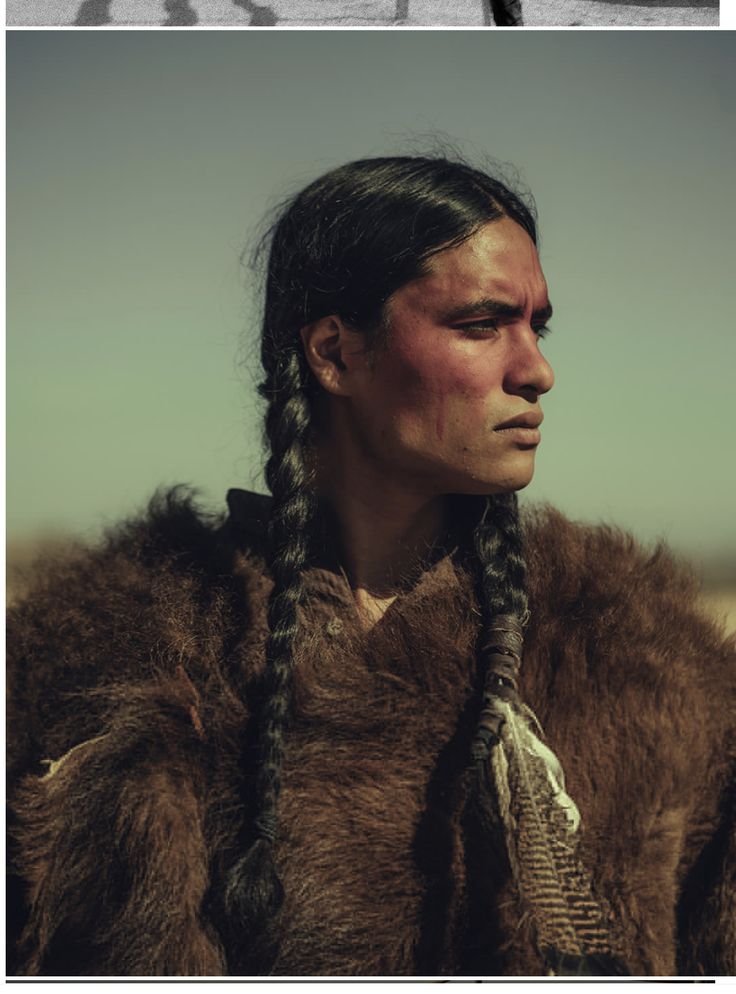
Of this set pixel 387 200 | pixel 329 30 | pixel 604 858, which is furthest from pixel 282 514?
pixel 329 30

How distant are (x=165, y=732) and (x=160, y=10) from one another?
1294mm

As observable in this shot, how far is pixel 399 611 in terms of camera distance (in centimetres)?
219

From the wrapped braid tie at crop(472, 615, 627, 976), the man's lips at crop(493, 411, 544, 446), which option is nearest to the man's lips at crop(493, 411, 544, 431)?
the man's lips at crop(493, 411, 544, 446)

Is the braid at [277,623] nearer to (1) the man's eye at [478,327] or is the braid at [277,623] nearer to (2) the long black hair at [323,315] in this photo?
(2) the long black hair at [323,315]

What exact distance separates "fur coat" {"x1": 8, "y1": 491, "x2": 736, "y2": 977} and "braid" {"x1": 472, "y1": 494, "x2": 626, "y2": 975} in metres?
0.03

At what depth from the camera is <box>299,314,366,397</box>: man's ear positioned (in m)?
2.21

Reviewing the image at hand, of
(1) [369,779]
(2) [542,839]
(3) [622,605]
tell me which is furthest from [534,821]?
(3) [622,605]

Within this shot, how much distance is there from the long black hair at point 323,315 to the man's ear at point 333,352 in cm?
2

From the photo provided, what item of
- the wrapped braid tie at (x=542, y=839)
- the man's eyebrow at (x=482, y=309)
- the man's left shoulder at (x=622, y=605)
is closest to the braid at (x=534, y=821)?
the wrapped braid tie at (x=542, y=839)

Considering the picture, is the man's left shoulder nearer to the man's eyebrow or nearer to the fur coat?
the fur coat

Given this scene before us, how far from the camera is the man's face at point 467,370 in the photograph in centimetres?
212

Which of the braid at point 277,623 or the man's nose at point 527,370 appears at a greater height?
the man's nose at point 527,370

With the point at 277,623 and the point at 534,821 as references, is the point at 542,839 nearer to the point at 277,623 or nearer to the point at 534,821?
the point at 534,821

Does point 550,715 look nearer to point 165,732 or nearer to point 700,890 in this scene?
point 700,890
